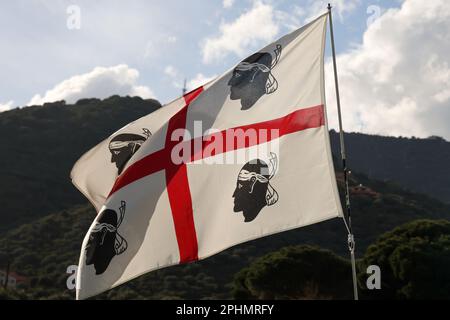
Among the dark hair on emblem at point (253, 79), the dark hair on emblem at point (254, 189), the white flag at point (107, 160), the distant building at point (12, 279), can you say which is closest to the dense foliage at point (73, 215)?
the distant building at point (12, 279)

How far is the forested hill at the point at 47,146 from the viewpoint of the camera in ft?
246

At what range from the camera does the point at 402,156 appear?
149 m

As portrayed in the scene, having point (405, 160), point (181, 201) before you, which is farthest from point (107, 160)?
point (405, 160)

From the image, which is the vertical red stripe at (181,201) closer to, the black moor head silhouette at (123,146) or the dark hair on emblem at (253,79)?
the dark hair on emblem at (253,79)

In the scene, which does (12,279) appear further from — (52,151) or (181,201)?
(181,201)

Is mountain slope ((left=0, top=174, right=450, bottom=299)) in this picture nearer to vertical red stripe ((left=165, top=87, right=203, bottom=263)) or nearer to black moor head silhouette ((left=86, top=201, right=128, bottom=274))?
vertical red stripe ((left=165, top=87, right=203, bottom=263))

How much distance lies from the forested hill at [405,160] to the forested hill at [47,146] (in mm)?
47656

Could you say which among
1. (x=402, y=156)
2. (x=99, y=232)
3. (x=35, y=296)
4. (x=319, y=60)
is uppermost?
(x=402, y=156)

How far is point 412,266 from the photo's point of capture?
33.5 metres

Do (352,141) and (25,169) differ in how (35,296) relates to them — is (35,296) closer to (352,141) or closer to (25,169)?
(25,169)

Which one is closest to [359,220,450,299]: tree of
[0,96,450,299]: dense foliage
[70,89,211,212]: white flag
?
[0,96,450,299]: dense foliage

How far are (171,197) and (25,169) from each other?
247ft

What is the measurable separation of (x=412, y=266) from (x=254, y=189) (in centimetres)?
2589
